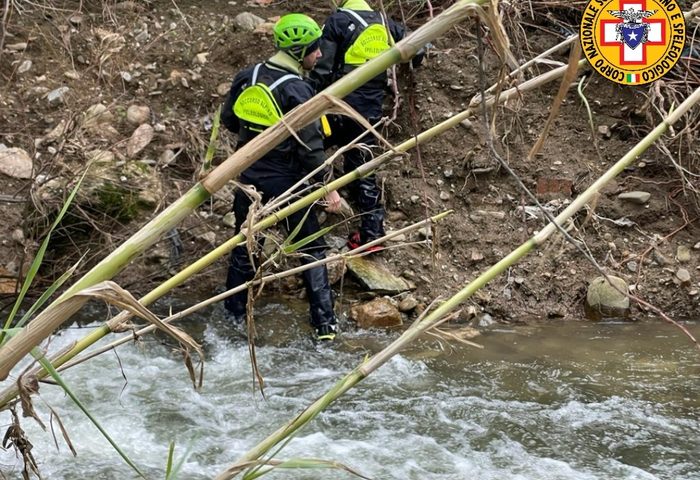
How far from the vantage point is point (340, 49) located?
523cm

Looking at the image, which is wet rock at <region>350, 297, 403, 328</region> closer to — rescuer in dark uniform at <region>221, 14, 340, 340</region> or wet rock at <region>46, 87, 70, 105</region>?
rescuer in dark uniform at <region>221, 14, 340, 340</region>

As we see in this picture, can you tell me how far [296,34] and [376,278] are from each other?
174cm

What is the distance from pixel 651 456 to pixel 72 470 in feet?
8.28

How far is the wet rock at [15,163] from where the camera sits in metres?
5.62

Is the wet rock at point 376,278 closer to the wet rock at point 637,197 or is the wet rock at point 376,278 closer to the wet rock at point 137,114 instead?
the wet rock at point 637,197

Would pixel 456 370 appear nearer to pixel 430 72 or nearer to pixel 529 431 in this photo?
pixel 529 431

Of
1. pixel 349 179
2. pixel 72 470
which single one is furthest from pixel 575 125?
pixel 349 179

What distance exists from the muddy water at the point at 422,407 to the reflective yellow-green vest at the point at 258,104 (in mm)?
1358

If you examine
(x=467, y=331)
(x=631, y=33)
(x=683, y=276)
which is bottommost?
(x=467, y=331)

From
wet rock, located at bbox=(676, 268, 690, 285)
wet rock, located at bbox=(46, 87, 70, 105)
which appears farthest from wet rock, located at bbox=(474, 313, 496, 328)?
wet rock, located at bbox=(46, 87, 70, 105)

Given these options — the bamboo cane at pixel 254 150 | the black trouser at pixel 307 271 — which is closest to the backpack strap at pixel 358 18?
the black trouser at pixel 307 271

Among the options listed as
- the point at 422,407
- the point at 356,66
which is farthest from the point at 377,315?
the point at 356,66

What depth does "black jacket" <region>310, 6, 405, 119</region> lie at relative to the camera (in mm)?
5145

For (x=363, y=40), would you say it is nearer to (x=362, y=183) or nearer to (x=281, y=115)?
(x=362, y=183)
